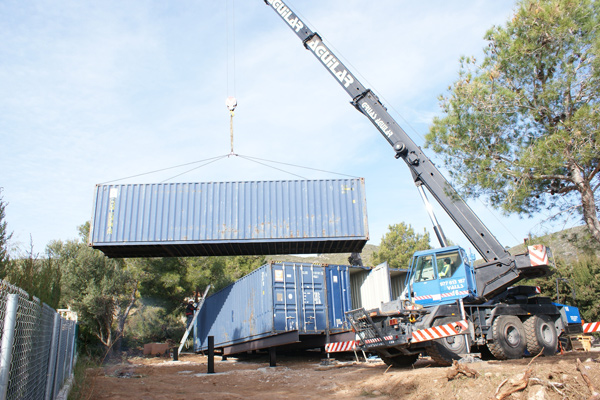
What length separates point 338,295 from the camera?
13.2m

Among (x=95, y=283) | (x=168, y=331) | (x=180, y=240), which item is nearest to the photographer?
(x=180, y=240)

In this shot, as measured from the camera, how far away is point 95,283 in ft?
66.2

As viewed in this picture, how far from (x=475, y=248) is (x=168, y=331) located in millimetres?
19577

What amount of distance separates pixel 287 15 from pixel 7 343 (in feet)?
45.0

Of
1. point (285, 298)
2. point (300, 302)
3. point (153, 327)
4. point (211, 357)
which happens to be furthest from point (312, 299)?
point (153, 327)

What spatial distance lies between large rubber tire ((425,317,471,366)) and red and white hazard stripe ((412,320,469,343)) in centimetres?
47

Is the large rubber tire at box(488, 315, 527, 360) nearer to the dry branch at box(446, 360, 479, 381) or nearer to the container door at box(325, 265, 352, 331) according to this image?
the dry branch at box(446, 360, 479, 381)

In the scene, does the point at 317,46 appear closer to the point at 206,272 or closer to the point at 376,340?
the point at 376,340

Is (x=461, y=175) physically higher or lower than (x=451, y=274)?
higher

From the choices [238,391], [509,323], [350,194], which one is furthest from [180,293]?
[509,323]

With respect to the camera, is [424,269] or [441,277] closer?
[441,277]

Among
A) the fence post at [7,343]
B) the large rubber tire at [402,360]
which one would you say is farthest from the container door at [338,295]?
the fence post at [7,343]

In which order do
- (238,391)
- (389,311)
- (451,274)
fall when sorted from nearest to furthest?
1. (238,391)
2. (389,311)
3. (451,274)

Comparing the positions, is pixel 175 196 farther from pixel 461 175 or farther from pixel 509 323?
pixel 509 323
